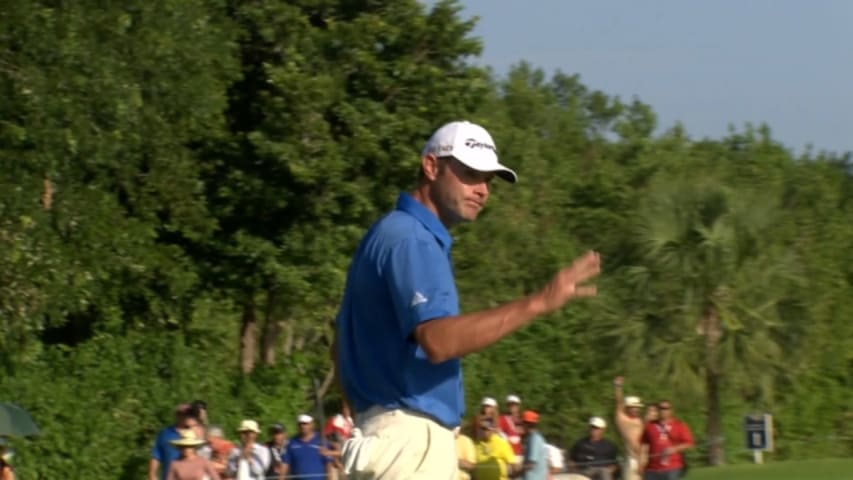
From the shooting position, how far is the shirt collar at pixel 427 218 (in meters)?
5.59

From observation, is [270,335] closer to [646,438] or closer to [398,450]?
[646,438]

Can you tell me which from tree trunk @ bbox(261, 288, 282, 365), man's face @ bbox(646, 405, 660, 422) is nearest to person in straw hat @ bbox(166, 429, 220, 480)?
man's face @ bbox(646, 405, 660, 422)

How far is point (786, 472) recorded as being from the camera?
22.0m

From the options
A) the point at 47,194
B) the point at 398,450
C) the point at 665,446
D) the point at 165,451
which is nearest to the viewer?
the point at 398,450

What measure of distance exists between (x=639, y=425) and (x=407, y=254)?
610 inches

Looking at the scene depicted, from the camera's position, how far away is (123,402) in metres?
25.6

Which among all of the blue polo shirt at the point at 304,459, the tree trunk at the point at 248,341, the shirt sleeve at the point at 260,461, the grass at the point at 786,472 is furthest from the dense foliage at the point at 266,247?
the blue polo shirt at the point at 304,459

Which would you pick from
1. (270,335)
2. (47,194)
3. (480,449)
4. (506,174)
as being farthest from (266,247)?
(506,174)

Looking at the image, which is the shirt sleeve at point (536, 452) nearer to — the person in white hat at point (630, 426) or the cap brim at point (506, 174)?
the person in white hat at point (630, 426)

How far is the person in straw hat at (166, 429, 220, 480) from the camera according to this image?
647 inches

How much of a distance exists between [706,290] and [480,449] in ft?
52.5

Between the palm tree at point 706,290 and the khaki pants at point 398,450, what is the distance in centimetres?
2606

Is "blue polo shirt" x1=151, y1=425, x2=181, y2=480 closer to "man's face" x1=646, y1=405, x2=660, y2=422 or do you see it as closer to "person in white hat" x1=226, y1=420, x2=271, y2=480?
"person in white hat" x1=226, y1=420, x2=271, y2=480

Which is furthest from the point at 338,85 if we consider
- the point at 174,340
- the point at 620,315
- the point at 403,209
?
the point at 403,209
